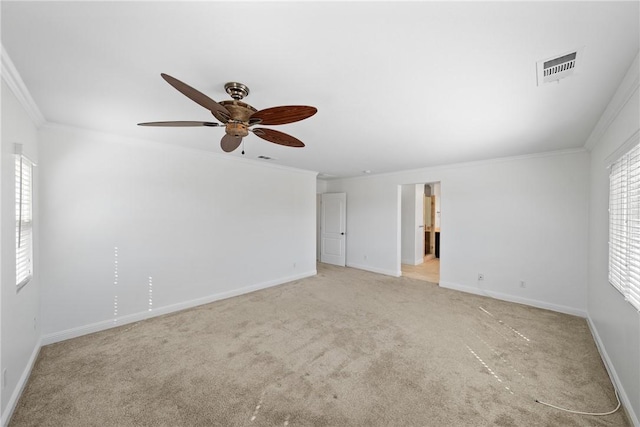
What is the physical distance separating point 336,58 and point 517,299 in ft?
14.9

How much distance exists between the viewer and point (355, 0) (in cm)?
113

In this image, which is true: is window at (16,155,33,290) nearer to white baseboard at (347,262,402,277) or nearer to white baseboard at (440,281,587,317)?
white baseboard at (347,262,402,277)

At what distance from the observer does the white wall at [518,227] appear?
366 cm

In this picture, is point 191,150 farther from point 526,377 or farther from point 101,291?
point 526,377

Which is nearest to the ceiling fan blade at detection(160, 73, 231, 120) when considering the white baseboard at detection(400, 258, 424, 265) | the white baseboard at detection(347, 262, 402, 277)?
the white baseboard at detection(347, 262, 402, 277)

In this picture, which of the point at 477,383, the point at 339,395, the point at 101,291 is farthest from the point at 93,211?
the point at 477,383

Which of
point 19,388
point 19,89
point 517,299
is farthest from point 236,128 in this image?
point 517,299

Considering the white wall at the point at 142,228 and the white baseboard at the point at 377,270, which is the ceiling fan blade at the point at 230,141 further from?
the white baseboard at the point at 377,270

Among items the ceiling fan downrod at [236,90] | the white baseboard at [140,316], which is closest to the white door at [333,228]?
the white baseboard at [140,316]

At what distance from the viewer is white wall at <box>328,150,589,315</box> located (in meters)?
3.66

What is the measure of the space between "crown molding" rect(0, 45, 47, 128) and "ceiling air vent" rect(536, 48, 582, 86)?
322 centimetres

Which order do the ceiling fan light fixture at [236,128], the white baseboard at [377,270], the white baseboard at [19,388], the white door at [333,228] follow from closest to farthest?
the white baseboard at [19,388] < the ceiling fan light fixture at [236,128] < the white baseboard at [377,270] < the white door at [333,228]

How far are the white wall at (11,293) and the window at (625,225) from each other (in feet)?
14.1

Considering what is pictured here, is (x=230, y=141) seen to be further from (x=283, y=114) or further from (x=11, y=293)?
(x=11, y=293)
